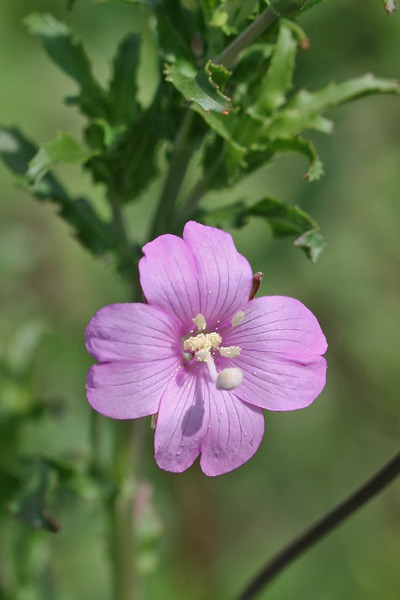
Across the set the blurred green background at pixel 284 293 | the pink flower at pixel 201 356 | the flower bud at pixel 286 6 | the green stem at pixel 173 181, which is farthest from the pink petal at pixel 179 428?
the blurred green background at pixel 284 293

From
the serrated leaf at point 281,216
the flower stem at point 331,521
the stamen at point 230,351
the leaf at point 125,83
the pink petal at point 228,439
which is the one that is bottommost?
the flower stem at point 331,521

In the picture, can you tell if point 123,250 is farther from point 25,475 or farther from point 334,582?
point 334,582

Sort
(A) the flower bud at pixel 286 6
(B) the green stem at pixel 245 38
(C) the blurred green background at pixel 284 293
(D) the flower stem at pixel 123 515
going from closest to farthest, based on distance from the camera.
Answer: (A) the flower bud at pixel 286 6
(B) the green stem at pixel 245 38
(D) the flower stem at pixel 123 515
(C) the blurred green background at pixel 284 293

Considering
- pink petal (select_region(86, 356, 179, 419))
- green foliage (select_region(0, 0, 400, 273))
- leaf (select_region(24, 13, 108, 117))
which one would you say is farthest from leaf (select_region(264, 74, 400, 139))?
pink petal (select_region(86, 356, 179, 419))

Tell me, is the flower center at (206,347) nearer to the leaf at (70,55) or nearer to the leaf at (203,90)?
the leaf at (203,90)

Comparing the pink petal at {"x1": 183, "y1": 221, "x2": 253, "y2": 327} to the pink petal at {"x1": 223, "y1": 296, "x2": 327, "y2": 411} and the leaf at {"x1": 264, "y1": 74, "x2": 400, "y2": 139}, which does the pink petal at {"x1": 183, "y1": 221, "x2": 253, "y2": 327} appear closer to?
the pink petal at {"x1": 223, "y1": 296, "x2": 327, "y2": 411}

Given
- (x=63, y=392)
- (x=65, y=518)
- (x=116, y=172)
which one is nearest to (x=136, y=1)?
(x=116, y=172)
